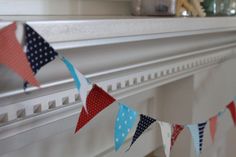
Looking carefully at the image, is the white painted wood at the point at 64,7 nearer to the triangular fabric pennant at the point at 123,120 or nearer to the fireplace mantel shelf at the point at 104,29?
the fireplace mantel shelf at the point at 104,29

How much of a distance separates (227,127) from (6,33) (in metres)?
1.34

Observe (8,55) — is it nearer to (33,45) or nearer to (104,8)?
(33,45)

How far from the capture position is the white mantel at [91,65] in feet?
1.49

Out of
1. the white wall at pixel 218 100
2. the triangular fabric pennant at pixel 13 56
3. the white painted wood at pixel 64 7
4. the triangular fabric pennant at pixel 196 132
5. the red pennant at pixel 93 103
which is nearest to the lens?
the triangular fabric pennant at pixel 13 56

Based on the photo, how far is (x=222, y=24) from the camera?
90 cm

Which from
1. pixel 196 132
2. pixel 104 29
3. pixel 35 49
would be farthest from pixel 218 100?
pixel 35 49

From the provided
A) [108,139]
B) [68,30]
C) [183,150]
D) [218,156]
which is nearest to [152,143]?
[183,150]

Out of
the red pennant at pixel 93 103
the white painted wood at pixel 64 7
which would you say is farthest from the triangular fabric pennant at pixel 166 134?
the white painted wood at pixel 64 7

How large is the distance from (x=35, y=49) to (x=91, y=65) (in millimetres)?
202

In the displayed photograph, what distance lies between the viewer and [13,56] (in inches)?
14.2

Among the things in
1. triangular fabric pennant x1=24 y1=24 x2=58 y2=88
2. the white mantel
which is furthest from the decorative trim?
triangular fabric pennant x1=24 y1=24 x2=58 y2=88

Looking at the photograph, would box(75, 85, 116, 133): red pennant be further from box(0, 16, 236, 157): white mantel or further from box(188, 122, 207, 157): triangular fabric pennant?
box(188, 122, 207, 157): triangular fabric pennant

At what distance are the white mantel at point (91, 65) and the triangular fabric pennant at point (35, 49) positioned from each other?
29mm

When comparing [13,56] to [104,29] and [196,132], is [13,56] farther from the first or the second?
[196,132]
